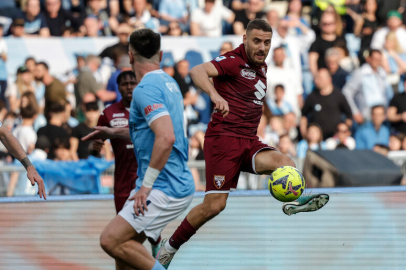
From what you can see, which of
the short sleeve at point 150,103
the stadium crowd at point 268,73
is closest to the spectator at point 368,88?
the stadium crowd at point 268,73

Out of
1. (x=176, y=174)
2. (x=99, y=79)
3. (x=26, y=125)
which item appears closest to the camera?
(x=176, y=174)

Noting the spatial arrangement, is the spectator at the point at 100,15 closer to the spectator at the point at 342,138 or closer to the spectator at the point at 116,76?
the spectator at the point at 116,76

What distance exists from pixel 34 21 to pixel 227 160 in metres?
7.41

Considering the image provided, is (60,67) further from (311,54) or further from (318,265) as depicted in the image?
(318,265)

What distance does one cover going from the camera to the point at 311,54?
11.5m

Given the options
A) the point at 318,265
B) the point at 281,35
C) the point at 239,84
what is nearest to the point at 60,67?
the point at 281,35

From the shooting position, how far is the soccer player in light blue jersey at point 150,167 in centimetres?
406

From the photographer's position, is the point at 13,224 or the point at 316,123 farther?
the point at 316,123

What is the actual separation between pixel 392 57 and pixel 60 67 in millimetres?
6892

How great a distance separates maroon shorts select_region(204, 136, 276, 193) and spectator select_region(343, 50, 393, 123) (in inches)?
230

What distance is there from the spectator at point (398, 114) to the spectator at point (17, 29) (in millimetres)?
7527

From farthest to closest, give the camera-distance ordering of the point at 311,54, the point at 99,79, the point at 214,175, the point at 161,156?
the point at 311,54
the point at 99,79
the point at 214,175
the point at 161,156

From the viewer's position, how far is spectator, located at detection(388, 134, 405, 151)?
10344 millimetres

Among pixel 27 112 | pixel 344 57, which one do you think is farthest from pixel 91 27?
pixel 344 57
